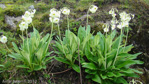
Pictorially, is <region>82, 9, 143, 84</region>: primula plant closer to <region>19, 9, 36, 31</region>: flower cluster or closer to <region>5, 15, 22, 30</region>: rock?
<region>19, 9, 36, 31</region>: flower cluster

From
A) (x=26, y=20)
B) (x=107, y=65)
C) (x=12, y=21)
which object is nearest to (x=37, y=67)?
(x=26, y=20)

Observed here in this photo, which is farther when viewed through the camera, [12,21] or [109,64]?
[12,21]

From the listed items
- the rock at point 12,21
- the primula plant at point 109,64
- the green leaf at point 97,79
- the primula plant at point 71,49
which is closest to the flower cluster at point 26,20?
the primula plant at point 71,49

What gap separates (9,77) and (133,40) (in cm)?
395

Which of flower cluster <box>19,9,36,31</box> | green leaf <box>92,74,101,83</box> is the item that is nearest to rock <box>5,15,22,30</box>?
flower cluster <box>19,9,36,31</box>

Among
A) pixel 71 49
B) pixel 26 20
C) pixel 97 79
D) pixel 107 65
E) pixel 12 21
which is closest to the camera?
pixel 26 20

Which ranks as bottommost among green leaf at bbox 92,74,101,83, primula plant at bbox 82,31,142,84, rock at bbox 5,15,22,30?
green leaf at bbox 92,74,101,83

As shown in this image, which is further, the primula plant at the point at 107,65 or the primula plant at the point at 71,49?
the primula plant at the point at 71,49

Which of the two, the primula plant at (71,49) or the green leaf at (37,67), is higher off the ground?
the primula plant at (71,49)

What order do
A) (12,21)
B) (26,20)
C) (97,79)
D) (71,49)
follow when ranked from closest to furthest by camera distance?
(26,20) < (97,79) < (71,49) < (12,21)

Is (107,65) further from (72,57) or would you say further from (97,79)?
(72,57)

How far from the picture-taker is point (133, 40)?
4367 mm

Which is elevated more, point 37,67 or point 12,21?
point 12,21

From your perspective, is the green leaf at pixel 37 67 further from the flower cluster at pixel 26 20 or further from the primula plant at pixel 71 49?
the flower cluster at pixel 26 20
